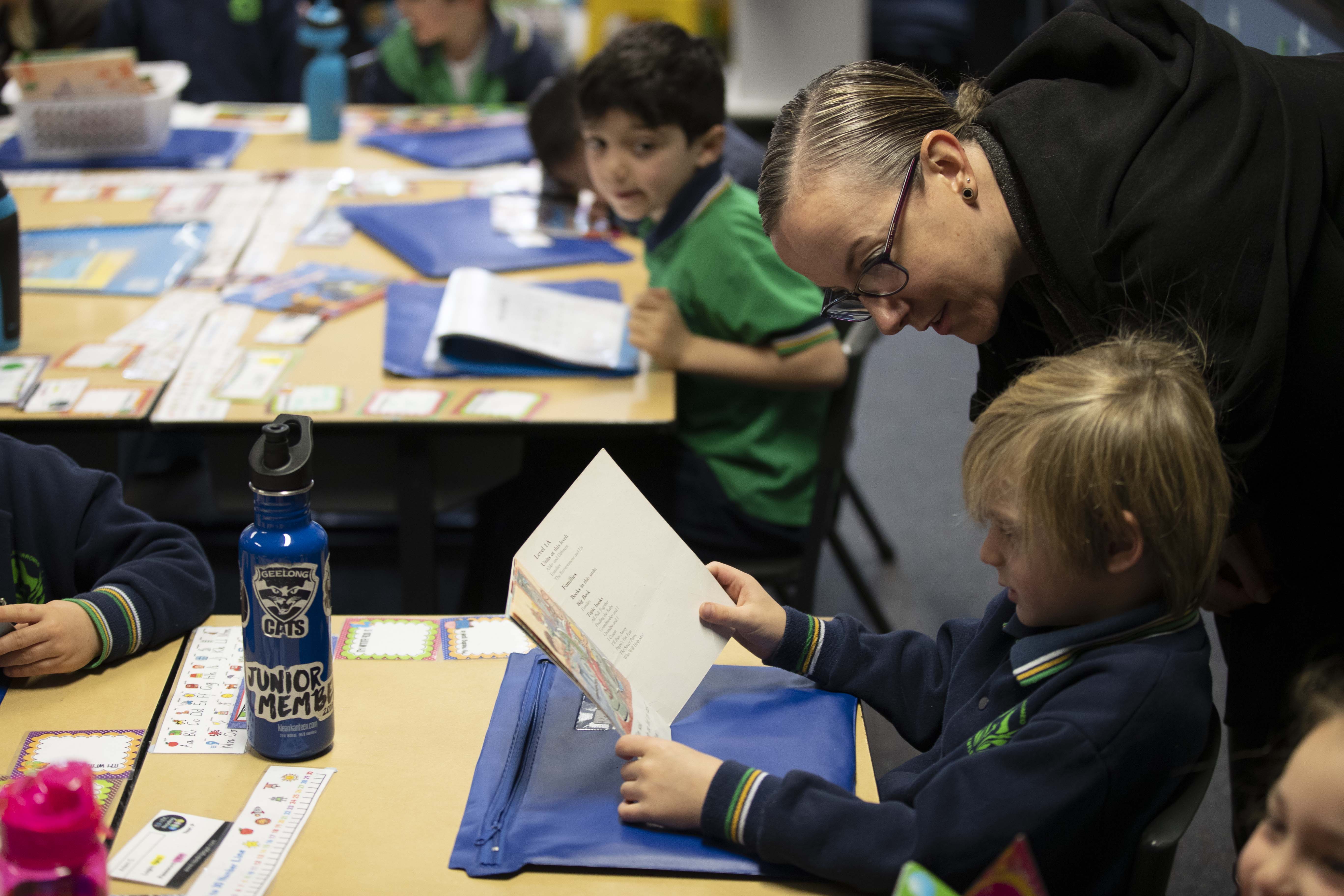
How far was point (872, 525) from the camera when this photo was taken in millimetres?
2762

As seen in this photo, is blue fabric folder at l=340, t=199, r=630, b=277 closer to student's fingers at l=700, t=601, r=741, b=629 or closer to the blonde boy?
student's fingers at l=700, t=601, r=741, b=629

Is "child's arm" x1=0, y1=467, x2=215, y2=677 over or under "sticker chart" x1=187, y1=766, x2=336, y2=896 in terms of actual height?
over

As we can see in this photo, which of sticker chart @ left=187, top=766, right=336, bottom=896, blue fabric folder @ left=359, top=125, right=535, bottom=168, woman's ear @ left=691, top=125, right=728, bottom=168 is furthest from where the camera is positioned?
blue fabric folder @ left=359, top=125, right=535, bottom=168

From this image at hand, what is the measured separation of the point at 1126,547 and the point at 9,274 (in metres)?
1.68

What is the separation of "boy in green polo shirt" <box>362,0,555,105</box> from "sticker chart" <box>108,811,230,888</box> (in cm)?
279

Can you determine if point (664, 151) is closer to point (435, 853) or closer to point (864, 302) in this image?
point (864, 302)

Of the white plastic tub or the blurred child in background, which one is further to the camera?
the white plastic tub

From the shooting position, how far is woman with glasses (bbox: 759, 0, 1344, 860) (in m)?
0.96

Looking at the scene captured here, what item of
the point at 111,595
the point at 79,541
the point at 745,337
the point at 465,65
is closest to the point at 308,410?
the point at 79,541

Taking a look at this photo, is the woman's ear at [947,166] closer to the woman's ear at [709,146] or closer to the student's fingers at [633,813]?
the student's fingers at [633,813]

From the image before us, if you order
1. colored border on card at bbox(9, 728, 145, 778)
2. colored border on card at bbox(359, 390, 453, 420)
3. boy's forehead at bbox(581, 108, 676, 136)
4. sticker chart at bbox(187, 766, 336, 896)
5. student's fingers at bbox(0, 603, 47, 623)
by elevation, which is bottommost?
colored border on card at bbox(359, 390, 453, 420)

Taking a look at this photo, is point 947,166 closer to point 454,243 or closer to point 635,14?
point 454,243

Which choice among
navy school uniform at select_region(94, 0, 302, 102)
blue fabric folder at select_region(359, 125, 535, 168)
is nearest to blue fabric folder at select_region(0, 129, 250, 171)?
blue fabric folder at select_region(359, 125, 535, 168)

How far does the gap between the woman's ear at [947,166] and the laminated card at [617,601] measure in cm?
42
